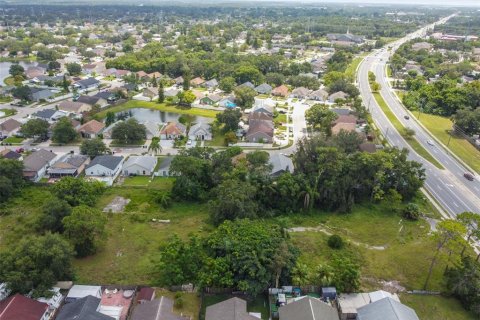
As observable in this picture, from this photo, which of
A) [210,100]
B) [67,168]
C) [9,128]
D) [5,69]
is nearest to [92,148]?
[67,168]

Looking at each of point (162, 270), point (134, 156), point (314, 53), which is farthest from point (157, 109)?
point (314, 53)

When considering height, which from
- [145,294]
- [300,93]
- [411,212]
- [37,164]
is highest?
[300,93]

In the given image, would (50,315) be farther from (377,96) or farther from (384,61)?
(384,61)

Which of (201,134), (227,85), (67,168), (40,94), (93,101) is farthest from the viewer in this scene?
(227,85)

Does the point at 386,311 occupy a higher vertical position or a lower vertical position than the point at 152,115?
higher

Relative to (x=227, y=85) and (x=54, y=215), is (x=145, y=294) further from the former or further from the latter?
(x=227, y=85)

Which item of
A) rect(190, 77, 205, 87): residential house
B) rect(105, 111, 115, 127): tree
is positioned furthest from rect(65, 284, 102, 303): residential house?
rect(190, 77, 205, 87): residential house
